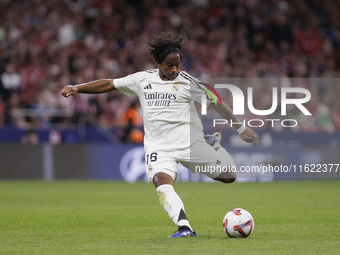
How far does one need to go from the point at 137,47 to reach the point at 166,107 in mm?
13465

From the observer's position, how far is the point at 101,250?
573 centimetres

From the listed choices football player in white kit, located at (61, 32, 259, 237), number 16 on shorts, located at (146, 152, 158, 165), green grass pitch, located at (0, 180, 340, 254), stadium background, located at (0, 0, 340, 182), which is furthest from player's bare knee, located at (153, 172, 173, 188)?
stadium background, located at (0, 0, 340, 182)

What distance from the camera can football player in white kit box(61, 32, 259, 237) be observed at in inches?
267

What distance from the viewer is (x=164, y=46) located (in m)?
6.80

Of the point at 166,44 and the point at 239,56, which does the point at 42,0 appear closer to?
the point at 239,56

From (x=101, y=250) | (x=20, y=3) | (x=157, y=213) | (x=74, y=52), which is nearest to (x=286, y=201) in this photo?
(x=157, y=213)

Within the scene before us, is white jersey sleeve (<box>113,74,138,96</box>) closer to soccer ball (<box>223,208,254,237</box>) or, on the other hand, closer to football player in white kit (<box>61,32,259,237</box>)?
football player in white kit (<box>61,32,259,237</box>)

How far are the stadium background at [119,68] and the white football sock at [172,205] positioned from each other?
34.2 ft

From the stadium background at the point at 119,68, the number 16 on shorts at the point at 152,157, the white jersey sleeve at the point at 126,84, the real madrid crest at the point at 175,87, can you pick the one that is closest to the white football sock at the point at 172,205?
the number 16 on shorts at the point at 152,157

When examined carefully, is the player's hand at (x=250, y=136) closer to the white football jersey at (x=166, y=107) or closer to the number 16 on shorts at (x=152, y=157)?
the white football jersey at (x=166, y=107)

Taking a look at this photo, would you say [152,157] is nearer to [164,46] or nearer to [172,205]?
[172,205]

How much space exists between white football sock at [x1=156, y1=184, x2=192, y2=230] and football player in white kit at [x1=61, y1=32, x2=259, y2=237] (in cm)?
1

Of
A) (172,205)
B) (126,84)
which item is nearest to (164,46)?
(126,84)

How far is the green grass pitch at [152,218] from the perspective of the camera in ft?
19.5
